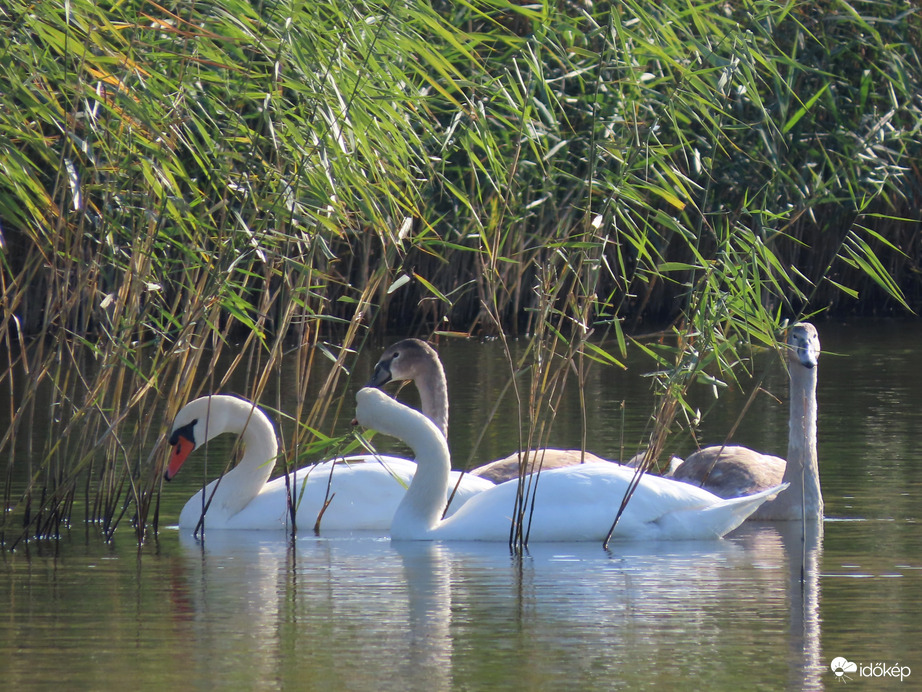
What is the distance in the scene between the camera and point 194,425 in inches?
291

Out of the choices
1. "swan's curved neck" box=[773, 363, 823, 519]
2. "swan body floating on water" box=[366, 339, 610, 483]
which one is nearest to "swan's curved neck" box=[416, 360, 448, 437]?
"swan body floating on water" box=[366, 339, 610, 483]

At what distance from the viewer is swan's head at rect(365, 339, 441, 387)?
29.3 ft

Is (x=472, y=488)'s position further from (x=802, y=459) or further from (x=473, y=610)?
(x=473, y=610)

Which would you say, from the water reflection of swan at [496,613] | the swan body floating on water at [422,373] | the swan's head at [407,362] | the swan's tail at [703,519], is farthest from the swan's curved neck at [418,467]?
the swan's head at [407,362]

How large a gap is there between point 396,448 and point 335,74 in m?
3.95

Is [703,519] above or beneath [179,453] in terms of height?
beneath

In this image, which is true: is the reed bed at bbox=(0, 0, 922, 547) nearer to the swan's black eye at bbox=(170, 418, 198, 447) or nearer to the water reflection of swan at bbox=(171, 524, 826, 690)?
the swan's black eye at bbox=(170, 418, 198, 447)

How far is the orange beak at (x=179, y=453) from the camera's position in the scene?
7250 millimetres

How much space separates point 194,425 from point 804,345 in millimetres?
2634

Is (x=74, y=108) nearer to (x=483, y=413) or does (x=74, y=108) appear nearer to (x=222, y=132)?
(x=222, y=132)

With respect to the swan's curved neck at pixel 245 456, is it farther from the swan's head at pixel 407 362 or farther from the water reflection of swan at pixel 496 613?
the swan's head at pixel 407 362

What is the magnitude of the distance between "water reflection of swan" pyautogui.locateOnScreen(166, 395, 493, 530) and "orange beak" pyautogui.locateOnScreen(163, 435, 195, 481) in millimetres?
20

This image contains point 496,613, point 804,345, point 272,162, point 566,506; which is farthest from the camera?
point 804,345

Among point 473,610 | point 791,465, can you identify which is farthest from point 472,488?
point 473,610
